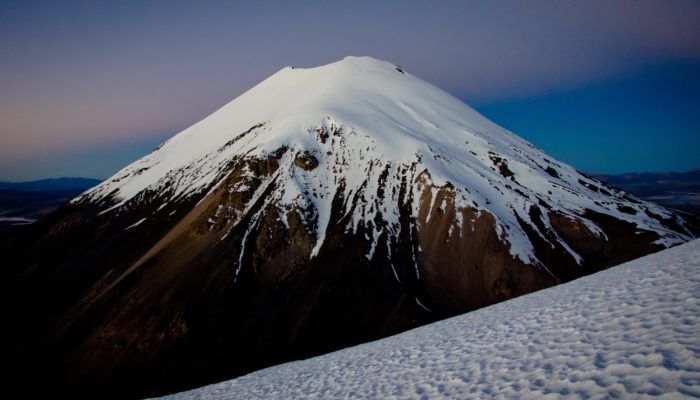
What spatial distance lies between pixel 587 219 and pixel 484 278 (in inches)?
Result: 1083

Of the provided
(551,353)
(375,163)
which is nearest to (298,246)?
(375,163)

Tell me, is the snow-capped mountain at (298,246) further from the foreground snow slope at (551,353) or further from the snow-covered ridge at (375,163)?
the foreground snow slope at (551,353)

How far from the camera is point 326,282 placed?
52.8 metres

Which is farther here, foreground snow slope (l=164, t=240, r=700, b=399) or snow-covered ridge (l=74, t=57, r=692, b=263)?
snow-covered ridge (l=74, t=57, r=692, b=263)

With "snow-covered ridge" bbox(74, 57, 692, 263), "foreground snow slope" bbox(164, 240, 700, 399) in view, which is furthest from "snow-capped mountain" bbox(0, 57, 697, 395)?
"foreground snow slope" bbox(164, 240, 700, 399)

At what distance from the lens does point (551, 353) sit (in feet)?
23.3

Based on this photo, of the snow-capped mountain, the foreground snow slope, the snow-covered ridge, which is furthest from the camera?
the snow-covered ridge

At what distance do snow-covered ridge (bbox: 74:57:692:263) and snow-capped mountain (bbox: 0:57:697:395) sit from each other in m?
0.49

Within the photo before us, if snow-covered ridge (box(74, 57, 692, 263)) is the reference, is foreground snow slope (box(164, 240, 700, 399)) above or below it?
below

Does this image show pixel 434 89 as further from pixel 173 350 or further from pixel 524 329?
pixel 524 329

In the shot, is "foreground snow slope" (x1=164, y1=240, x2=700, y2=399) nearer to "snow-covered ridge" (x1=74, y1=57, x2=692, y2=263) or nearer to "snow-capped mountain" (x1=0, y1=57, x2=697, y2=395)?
"snow-capped mountain" (x1=0, y1=57, x2=697, y2=395)

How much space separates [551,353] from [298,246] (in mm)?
53126

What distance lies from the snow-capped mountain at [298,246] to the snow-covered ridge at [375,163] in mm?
488

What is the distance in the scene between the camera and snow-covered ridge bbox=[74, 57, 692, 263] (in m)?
65.1
